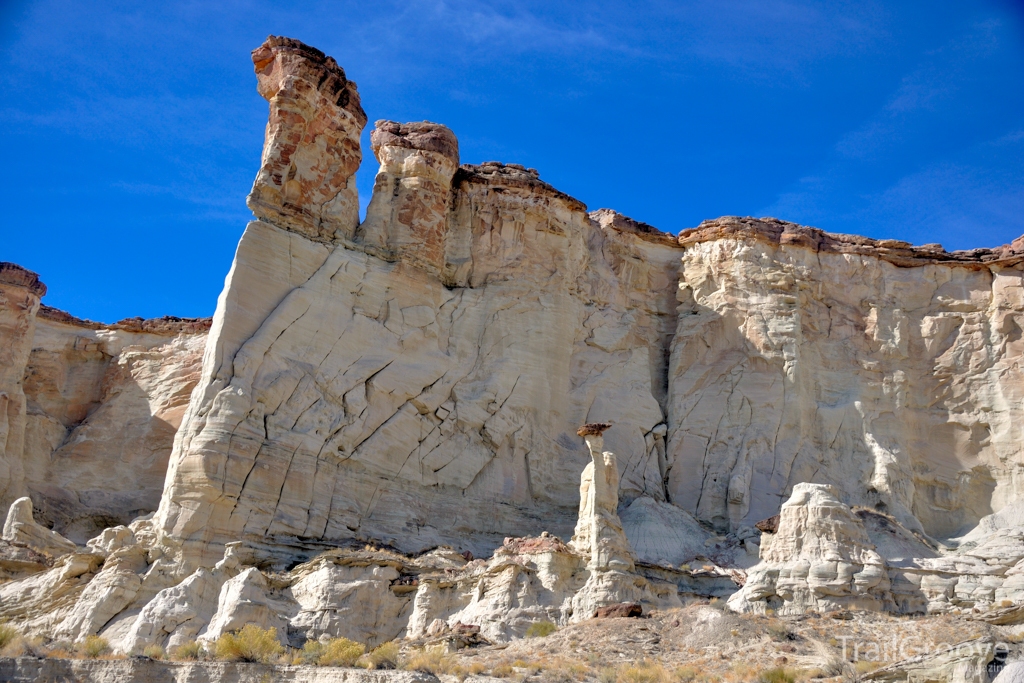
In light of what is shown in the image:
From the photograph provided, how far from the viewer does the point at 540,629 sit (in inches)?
1051

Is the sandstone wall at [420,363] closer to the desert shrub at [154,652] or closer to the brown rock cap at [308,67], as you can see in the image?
the brown rock cap at [308,67]

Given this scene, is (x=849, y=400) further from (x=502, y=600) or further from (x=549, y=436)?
(x=502, y=600)

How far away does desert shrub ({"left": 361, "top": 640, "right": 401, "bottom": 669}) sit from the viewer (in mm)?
21266

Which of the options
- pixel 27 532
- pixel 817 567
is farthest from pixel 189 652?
pixel 817 567

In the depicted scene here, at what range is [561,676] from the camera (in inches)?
802

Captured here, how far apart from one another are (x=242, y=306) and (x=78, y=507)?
972 centimetres

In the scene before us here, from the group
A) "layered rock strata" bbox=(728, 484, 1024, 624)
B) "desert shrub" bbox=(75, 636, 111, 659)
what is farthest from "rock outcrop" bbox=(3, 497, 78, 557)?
"layered rock strata" bbox=(728, 484, 1024, 624)

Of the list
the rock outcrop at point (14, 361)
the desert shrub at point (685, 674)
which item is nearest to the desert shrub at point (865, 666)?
the desert shrub at point (685, 674)

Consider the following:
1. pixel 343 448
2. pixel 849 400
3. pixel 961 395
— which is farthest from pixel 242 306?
pixel 961 395

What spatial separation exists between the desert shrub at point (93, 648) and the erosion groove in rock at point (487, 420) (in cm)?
80

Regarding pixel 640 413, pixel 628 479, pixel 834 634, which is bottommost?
pixel 834 634

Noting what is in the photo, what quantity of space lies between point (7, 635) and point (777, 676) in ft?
51.6

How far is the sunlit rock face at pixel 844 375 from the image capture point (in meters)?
39.6

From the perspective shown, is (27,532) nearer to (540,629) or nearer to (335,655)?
(335,655)
